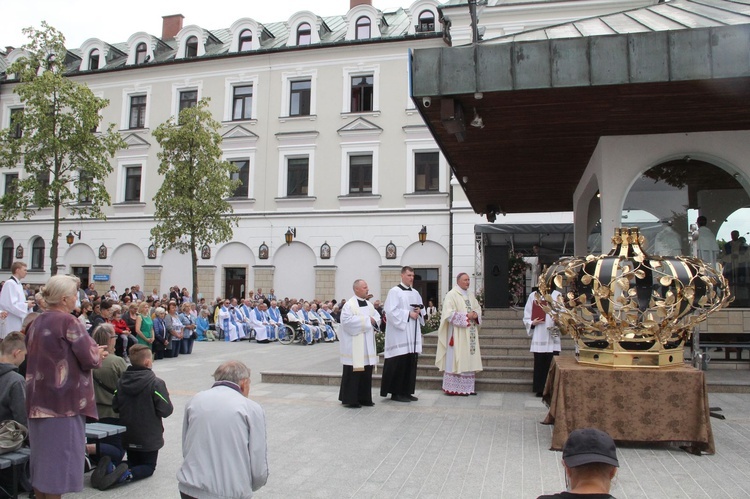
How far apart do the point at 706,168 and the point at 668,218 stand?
1.00 m

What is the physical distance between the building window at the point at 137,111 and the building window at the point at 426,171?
15249 mm

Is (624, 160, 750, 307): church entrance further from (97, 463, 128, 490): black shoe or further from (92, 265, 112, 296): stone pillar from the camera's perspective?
(92, 265, 112, 296): stone pillar

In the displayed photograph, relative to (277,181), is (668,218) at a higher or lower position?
lower

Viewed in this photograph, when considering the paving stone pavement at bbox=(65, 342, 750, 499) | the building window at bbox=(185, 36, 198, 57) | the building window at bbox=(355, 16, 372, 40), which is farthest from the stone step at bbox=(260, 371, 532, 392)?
the building window at bbox=(185, 36, 198, 57)

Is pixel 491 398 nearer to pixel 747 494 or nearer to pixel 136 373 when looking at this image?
pixel 747 494

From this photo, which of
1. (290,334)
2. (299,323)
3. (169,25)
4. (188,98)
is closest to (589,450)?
(299,323)

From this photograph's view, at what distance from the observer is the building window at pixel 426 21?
1240 inches

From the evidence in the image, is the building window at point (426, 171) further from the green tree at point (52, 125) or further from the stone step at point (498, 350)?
the stone step at point (498, 350)

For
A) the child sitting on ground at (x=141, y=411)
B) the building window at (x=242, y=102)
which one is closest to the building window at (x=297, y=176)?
the building window at (x=242, y=102)

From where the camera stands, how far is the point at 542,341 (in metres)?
10.4

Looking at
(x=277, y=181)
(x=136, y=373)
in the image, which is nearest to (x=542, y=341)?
(x=136, y=373)

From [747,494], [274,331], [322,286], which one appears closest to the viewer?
[747,494]

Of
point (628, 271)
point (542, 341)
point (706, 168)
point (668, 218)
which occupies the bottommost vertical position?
point (542, 341)

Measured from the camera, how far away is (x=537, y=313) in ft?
34.9
